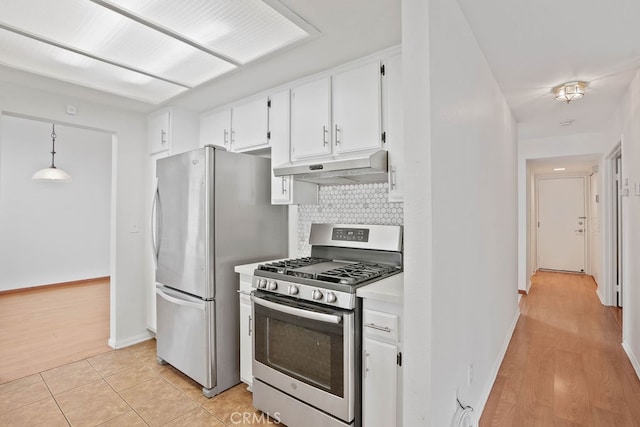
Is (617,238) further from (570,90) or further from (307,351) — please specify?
(307,351)

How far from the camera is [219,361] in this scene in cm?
237

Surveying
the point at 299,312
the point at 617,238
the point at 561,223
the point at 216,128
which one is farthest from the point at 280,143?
the point at 561,223

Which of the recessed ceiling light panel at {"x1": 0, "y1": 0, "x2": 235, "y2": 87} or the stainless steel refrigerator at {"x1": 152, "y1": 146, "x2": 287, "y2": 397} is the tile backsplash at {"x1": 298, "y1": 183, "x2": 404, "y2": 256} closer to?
the stainless steel refrigerator at {"x1": 152, "y1": 146, "x2": 287, "y2": 397}

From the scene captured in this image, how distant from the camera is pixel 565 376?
8.48 feet

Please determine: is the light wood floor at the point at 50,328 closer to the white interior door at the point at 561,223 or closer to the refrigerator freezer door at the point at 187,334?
the refrigerator freezer door at the point at 187,334

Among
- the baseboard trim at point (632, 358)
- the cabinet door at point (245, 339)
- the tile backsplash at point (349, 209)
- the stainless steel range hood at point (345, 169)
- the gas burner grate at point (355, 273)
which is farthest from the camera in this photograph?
the baseboard trim at point (632, 358)

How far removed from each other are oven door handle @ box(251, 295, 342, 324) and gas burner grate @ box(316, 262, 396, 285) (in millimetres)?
190

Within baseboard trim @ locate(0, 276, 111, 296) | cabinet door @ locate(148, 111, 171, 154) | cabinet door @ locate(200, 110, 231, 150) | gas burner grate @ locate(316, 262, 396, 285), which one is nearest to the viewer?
gas burner grate @ locate(316, 262, 396, 285)

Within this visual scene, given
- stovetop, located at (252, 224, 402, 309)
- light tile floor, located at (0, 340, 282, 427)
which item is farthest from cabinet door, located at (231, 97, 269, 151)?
light tile floor, located at (0, 340, 282, 427)

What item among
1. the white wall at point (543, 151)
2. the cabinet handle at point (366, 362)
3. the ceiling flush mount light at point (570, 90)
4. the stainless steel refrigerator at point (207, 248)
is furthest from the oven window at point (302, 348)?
the white wall at point (543, 151)

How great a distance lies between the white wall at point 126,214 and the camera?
3.18 m

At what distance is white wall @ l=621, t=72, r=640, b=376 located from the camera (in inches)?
97.7

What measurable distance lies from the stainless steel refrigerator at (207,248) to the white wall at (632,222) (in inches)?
112

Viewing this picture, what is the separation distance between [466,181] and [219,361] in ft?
6.77
